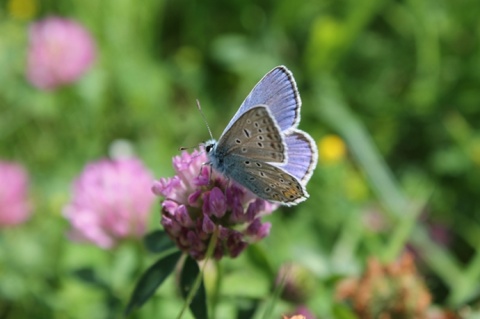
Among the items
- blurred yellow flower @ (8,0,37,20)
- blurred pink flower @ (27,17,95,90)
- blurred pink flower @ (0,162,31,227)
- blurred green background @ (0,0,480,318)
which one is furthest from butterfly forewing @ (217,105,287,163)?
blurred yellow flower @ (8,0,37,20)

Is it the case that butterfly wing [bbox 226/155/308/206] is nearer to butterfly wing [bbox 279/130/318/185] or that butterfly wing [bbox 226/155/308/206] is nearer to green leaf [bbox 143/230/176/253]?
butterfly wing [bbox 279/130/318/185]

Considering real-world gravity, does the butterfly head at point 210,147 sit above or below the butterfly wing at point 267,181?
above

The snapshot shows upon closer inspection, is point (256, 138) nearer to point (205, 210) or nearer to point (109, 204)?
point (205, 210)

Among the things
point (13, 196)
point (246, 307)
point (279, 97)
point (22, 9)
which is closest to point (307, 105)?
point (13, 196)

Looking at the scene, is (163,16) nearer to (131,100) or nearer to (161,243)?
(131,100)

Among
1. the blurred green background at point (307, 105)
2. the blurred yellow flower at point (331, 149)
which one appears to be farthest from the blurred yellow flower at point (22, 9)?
the blurred yellow flower at point (331, 149)

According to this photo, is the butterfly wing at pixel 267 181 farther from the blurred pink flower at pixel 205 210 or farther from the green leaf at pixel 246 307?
the green leaf at pixel 246 307
